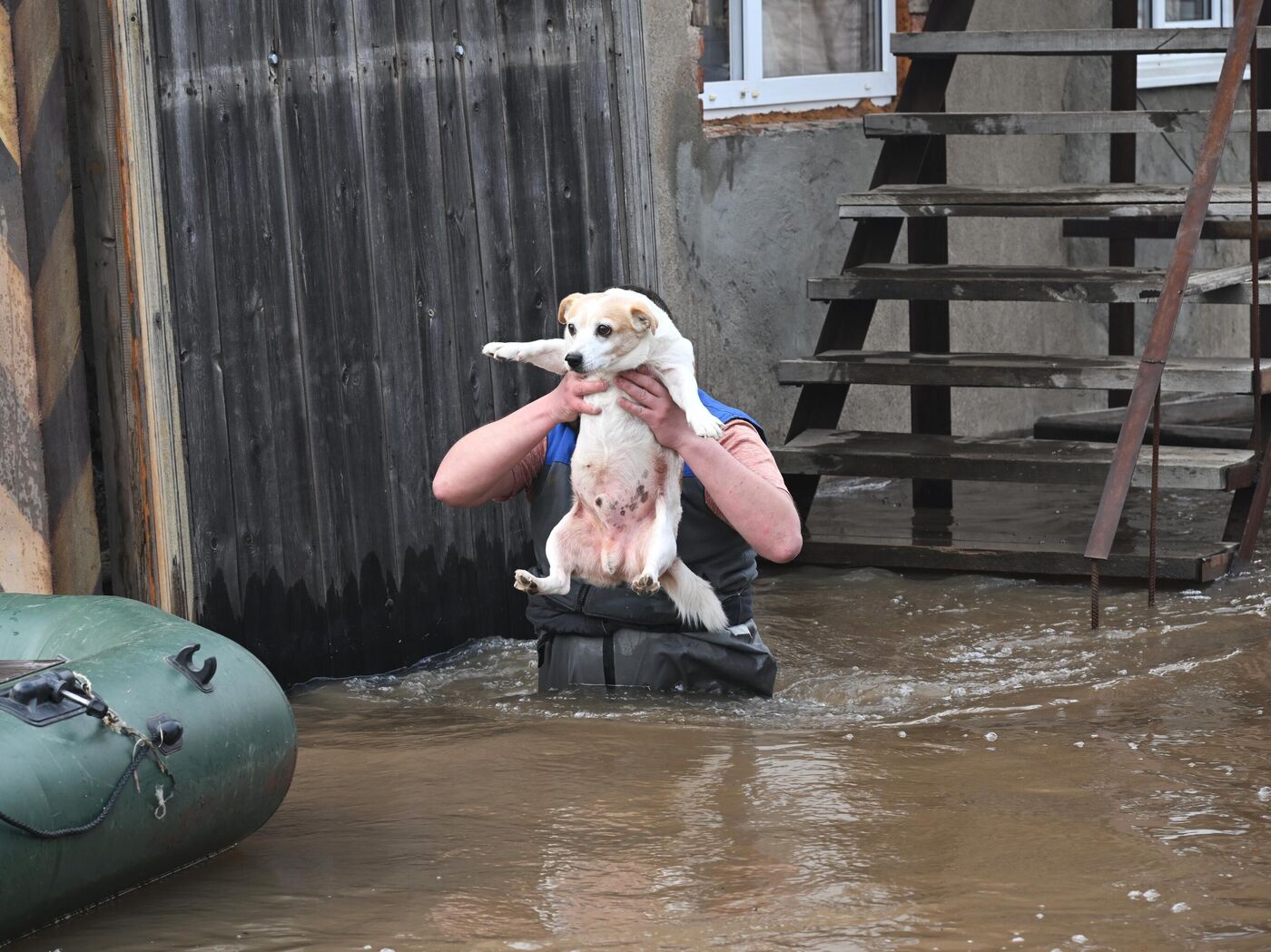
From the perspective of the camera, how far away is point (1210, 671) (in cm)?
526

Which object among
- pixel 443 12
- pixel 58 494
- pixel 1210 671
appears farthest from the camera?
pixel 443 12

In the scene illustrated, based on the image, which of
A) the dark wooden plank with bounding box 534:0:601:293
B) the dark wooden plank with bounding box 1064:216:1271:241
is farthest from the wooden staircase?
the dark wooden plank with bounding box 534:0:601:293

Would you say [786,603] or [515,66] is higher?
[515,66]

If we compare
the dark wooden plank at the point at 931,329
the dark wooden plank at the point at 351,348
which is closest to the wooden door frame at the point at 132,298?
the dark wooden plank at the point at 351,348

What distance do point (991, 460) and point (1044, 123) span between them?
1.51 meters

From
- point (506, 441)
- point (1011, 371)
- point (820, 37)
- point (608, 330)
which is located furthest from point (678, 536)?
point (820, 37)

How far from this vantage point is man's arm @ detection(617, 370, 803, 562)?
4.25 m

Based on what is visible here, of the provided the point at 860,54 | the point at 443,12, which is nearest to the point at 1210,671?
the point at 443,12

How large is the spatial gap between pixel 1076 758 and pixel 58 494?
9.37ft

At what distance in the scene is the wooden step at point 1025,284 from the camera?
6742mm

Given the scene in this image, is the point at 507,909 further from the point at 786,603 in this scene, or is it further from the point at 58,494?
the point at 786,603

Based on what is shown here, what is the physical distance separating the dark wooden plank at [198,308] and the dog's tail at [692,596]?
4.79 ft

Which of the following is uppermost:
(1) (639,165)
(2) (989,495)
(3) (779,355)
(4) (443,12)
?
(4) (443,12)

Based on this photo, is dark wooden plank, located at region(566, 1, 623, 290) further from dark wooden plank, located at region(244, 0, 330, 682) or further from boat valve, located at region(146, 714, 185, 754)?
boat valve, located at region(146, 714, 185, 754)
